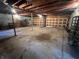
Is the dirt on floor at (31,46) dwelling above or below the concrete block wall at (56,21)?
below

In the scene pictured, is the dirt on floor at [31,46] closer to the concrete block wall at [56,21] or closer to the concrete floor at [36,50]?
the concrete floor at [36,50]

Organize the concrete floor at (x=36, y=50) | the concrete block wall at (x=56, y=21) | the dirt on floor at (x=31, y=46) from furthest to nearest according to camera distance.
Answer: the concrete block wall at (x=56, y=21) < the dirt on floor at (x=31, y=46) < the concrete floor at (x=36, y=50)

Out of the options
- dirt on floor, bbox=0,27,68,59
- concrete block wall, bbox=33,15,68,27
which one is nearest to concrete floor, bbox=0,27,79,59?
dirt on floor, bbox=0,27,68,59

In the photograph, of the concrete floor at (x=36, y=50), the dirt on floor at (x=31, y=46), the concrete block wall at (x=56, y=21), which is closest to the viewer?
the concrete floor at (x=36, y=50)

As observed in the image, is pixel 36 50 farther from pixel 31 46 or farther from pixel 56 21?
pixel 56 21

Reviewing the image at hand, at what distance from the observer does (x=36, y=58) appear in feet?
8.68

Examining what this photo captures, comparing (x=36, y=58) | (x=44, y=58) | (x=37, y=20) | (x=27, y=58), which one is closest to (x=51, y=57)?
(x=44, y=58)

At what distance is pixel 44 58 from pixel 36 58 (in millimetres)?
262

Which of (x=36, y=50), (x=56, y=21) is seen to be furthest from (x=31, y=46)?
(x=56, y=21)

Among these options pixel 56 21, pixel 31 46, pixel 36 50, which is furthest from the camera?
pixel 56 21

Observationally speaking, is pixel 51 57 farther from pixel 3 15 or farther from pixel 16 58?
pixel 3 15

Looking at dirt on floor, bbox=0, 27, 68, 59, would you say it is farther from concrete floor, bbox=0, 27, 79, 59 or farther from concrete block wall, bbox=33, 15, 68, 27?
concrete block wall, bbox=33, 15, 68, 27

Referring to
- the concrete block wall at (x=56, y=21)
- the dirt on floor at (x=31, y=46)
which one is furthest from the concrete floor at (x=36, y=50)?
the concrete block wall at (x=56, y=21)

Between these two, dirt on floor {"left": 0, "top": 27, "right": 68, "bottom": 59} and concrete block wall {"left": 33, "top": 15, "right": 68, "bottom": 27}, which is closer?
dirt on floor {"left": 0, "top": 27, "right": 68, "bottom": 59}
